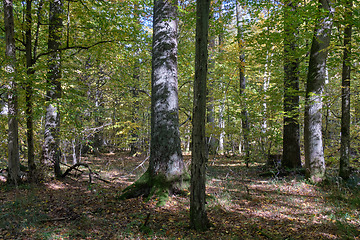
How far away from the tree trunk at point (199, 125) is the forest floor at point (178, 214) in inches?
19.9

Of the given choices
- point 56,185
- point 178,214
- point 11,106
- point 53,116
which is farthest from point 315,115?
point 11,106

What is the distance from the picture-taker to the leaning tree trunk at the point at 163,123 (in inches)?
211

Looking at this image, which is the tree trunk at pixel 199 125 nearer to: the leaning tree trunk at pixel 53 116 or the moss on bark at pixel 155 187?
the moss on bark at pixel 155 187

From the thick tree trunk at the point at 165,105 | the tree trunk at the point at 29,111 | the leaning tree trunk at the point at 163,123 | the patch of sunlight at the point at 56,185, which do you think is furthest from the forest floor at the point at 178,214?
the thick tree trunk at the point at 165,105

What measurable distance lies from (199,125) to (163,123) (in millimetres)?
1980

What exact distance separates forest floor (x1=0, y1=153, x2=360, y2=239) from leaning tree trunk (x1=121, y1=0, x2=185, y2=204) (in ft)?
1.17

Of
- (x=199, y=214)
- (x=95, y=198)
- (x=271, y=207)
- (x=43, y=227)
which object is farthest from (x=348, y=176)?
(x=43, y=227)

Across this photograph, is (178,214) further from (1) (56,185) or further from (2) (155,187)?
(1) (56,185)

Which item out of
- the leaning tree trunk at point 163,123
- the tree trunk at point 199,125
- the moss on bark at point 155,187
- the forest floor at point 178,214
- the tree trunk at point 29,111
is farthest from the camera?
the tree trunk at point 29,111

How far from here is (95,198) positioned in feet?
18.7

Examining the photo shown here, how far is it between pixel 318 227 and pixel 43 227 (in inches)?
203

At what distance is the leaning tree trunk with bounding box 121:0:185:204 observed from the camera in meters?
5.37

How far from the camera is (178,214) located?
15.0ft

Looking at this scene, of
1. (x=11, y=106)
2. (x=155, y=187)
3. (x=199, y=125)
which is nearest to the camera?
(x=199, y=125)
